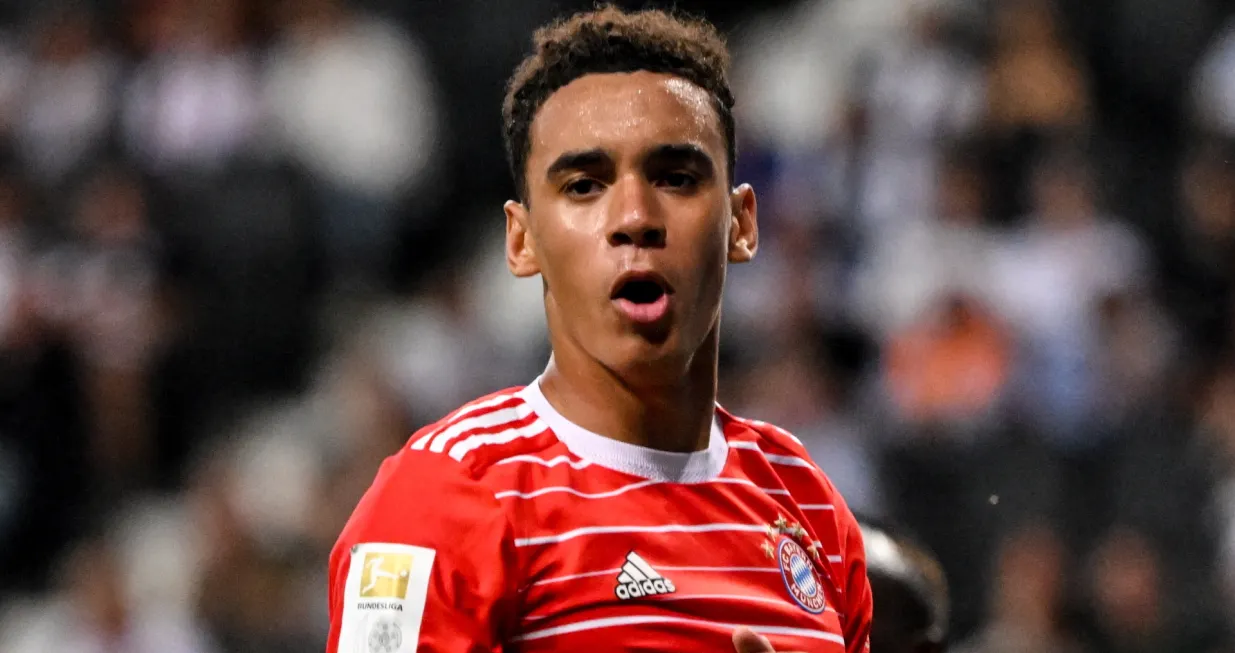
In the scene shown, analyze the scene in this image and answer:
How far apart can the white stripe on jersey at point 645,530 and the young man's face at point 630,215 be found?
24cm

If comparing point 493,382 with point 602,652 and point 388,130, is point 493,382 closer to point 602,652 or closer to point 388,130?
point 388,130

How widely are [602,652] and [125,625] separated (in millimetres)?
4295

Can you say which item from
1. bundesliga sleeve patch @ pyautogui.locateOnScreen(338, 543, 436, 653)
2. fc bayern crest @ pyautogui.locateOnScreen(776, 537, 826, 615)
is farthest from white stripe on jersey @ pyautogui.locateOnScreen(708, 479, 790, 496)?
bundesliga sleeve patch @ pyautogui.locateOnScreen(338, 543, 436, 653)

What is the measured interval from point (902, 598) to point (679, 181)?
2.93 ft

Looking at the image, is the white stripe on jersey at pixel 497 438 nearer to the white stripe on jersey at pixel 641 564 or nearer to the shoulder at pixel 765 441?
the white stripe on jersey at pixel 641 564

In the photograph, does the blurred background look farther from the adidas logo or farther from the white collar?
the adidas logo

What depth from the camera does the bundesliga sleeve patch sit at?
6.86 feet

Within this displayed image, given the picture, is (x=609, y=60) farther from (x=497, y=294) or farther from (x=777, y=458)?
(x=497, y=294)

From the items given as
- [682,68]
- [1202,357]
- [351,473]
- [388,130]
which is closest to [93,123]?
[388,130]

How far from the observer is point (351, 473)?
6016 millimetres

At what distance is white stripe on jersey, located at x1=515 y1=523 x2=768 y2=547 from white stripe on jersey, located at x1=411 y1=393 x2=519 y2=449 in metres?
0.21

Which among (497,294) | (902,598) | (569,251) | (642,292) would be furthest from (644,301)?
(497,294)

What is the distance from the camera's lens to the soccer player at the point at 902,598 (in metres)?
2.82

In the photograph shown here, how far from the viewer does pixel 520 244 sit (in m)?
2.57
